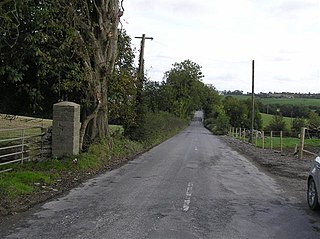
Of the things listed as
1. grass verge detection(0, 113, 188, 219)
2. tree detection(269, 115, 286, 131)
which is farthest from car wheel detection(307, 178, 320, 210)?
→ tree detection(269, 115, 286, 131)

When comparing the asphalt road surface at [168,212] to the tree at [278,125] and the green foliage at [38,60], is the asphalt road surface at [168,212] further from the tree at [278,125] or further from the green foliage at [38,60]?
the tree at [278,125]

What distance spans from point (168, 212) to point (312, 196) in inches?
129

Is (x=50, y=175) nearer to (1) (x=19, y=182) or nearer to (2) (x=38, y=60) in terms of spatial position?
(1) (x=19, y=182)

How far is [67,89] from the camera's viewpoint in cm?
1741

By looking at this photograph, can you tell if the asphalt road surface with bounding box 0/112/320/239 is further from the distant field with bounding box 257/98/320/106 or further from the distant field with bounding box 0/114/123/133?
the distant field with bounding box 257/98/320/106

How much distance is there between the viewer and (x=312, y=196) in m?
9.74

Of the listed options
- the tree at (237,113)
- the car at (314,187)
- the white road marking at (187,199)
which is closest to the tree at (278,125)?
the tree at (237,113)

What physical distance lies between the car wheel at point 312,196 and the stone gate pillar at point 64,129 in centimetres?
875

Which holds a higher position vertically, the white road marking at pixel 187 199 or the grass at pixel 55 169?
the grass at pixel 55 169

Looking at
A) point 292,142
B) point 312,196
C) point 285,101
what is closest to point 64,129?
point 312,196

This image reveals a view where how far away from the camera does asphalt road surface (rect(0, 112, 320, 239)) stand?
7.32 m

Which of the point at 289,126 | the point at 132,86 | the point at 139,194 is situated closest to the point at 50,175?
the point at 139,194

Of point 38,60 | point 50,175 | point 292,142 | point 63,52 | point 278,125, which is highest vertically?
point 63,52

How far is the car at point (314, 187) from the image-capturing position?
9289mm
